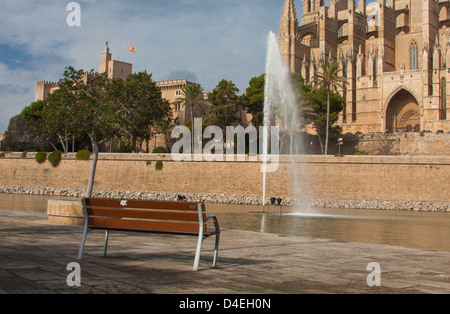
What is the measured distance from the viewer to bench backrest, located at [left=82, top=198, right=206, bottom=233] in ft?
18.6

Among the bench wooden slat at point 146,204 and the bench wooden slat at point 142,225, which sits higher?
the bench wooden slat at point 146,204

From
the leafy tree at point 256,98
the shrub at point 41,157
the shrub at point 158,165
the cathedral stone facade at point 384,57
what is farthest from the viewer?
the leafy tree at point 256,98

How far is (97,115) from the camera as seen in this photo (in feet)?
44.1

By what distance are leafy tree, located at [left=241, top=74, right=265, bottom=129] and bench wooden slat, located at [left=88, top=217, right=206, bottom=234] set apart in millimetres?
40614

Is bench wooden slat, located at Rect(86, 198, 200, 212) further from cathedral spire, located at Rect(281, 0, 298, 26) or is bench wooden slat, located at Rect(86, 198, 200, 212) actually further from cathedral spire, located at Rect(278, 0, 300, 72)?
cathedral spire, located at Rect(281, 0, 298, 26)

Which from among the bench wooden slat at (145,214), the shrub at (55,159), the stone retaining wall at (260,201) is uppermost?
the shrub at (55,159)

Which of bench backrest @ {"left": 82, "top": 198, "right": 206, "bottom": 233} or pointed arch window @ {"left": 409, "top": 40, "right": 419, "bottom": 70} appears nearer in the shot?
bench backrest @ {"left": 82, "top": 198, "right": 206, "bottom": 233}

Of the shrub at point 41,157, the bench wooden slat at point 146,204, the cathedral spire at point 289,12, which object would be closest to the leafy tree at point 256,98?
the cathedral spire at point 289,12

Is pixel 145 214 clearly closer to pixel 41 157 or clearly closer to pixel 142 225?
pixel 142 225

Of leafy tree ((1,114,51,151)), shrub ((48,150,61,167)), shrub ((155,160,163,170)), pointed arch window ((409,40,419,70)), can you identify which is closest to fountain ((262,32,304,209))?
shrub ((155,160,163,170))

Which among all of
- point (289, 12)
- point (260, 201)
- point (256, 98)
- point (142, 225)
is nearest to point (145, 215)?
point (142, 225)

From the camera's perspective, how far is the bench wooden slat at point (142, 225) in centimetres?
570

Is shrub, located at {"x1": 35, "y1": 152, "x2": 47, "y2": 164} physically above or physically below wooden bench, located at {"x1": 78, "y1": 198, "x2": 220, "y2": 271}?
above

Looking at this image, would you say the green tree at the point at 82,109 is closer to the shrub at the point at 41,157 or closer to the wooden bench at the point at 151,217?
the wooden bench at the point at 151,217
